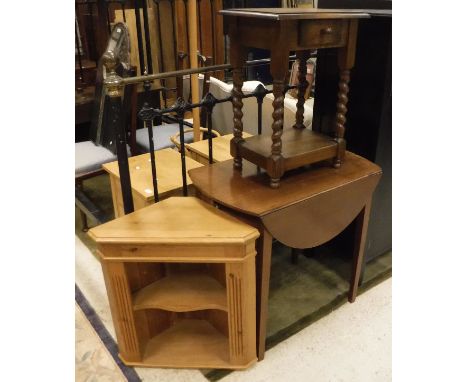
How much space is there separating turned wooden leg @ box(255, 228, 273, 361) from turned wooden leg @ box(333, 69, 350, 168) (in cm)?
46

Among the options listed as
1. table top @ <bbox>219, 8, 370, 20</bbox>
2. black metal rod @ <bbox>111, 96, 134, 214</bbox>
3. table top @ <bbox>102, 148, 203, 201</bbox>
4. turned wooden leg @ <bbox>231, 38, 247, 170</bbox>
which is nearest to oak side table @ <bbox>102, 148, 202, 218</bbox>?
table top @ <bbox>102, 148, 203, 201</bbox>

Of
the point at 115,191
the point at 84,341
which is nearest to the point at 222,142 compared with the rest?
the point at 115,191

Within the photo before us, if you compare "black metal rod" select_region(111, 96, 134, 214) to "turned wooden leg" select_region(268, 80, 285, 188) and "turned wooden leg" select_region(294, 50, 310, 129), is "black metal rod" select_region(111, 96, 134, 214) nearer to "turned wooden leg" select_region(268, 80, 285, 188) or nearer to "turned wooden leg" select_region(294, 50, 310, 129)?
"turned wooden leg" select_region(268, 80, 285, 188)

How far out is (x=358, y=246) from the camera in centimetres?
188

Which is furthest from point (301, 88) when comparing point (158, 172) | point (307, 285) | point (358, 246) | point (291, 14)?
point (307, 285)

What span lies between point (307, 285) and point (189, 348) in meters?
0.71

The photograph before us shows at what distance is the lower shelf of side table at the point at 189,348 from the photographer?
163 centimetres

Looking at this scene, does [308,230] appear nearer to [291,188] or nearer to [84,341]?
[291,188]

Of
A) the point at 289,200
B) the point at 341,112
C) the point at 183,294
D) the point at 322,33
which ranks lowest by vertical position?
the point at 183,294

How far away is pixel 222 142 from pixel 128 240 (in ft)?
4.53

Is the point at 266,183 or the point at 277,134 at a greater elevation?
the point at 277,134

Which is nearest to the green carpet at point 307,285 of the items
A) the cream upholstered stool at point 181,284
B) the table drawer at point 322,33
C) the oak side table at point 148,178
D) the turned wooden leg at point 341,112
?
the cream upholstered stool at point 181,284

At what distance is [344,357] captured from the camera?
5.57 feet

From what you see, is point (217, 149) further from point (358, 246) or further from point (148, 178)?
point (358, 246)
